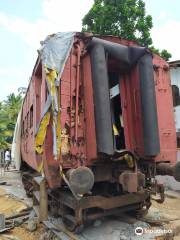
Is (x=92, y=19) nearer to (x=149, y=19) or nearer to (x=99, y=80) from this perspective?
(x=149, y=19)

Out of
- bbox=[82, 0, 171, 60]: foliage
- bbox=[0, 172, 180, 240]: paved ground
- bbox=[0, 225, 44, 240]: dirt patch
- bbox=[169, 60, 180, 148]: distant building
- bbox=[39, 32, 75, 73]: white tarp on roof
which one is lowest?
bbox=[0, 225, 44, 240]: dirt patch

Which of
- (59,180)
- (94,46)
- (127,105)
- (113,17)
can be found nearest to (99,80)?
(94,46)

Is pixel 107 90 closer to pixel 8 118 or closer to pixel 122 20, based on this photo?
pixel 122 20

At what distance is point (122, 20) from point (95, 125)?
14.2 meters

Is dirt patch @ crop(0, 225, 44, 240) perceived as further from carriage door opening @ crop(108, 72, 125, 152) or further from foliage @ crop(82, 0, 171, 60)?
foliage @ crop(82, 0, 171, 60)

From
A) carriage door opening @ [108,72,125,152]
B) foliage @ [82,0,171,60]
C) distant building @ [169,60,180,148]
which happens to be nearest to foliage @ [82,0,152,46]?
foliage @ [82,0,171,60]

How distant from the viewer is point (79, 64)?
5.17m

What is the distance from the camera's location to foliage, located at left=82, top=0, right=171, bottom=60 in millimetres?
17312

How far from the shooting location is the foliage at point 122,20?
1731cm

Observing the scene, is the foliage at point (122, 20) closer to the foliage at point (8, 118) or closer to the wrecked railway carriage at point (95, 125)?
the foliage at point (8, 118)

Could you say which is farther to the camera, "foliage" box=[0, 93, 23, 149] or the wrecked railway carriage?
"foliage" box=[0, 93, 23, 149]

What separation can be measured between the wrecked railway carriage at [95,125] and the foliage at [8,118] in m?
16.3

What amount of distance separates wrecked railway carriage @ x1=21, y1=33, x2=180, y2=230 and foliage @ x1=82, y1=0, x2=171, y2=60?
1233cm

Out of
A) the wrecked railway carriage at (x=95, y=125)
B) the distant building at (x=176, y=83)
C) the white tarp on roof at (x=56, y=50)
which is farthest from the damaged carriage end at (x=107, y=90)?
the distant building at (x=176, y=83)
